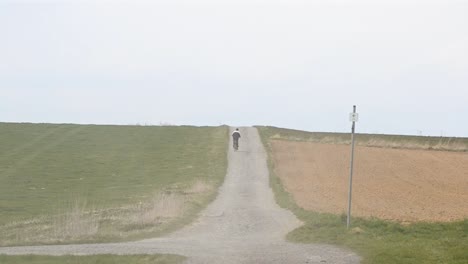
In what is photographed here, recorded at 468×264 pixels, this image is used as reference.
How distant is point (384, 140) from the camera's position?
57062 mm

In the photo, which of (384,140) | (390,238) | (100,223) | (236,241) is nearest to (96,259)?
(236,241)

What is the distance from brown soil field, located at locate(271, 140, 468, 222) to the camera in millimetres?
23609

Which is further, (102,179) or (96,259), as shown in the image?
(102,179)

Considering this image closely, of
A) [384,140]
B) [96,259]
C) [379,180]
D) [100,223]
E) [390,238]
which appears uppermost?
[384,140]

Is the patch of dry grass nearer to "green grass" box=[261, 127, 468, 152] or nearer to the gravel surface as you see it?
the gravel surface

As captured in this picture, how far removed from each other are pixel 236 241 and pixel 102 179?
74.8ft

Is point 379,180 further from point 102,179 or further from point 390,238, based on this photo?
point 390,238

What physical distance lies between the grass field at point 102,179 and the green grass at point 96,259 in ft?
10.7

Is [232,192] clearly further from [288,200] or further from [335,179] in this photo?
[335,179]

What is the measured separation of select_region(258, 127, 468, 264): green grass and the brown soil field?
6.13 feet

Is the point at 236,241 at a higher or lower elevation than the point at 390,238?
lower

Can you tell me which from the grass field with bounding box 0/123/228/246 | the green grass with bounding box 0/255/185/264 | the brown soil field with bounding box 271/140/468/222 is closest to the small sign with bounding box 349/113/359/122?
the brown soil field with bounding box 271/140/468/222

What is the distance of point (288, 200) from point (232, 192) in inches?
173

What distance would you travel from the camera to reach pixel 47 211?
28625 mm
